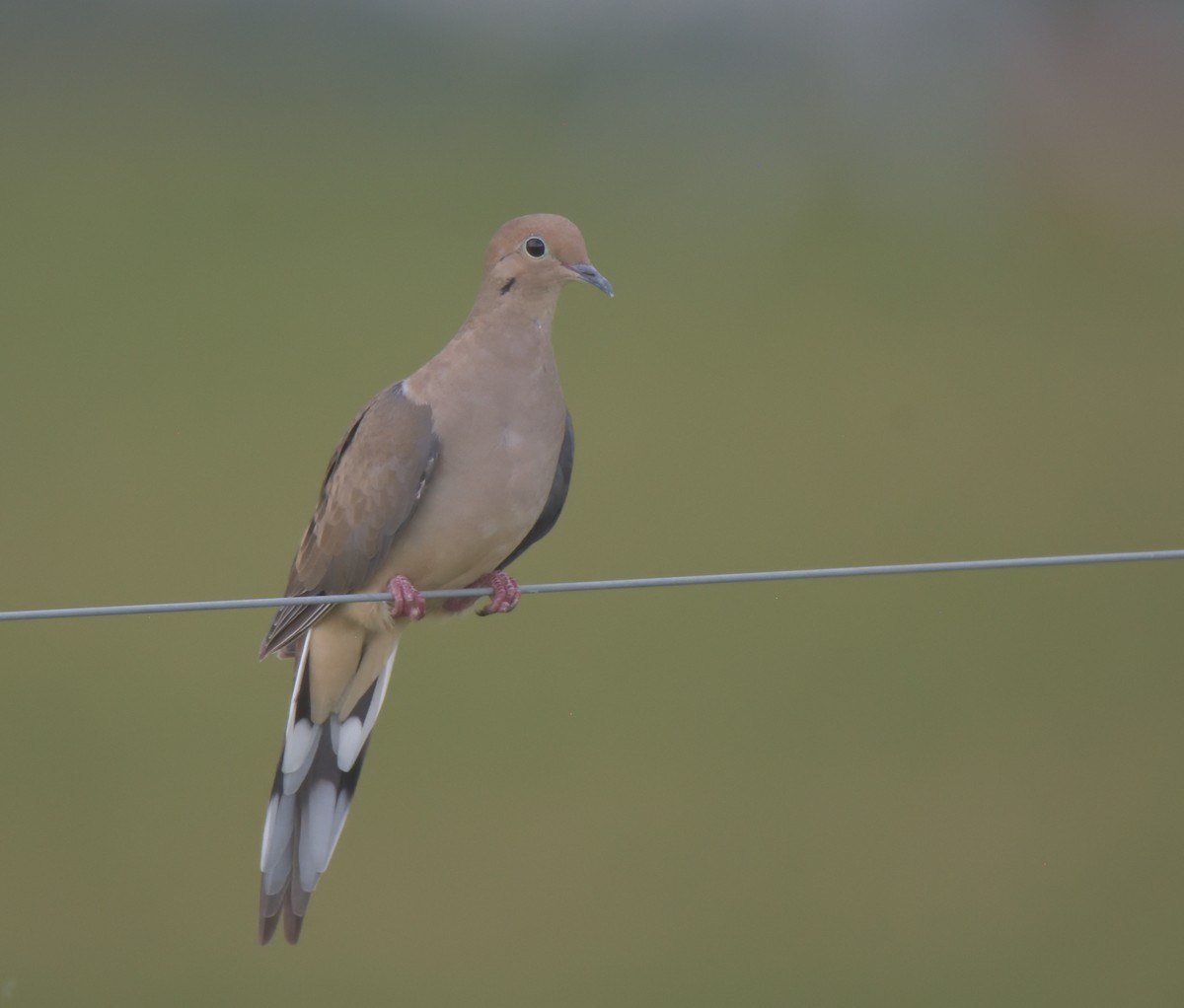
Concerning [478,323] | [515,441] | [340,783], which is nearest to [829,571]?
[515,441]

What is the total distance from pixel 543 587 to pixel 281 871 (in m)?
1.08

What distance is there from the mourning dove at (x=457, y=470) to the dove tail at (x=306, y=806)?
199 mm

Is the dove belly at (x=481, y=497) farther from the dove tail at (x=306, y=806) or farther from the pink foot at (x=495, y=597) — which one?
the dove tail at (x=306, y=806)

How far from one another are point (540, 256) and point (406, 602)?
56cm

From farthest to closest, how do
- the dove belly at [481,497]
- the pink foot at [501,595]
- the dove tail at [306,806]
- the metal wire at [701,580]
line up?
the dove tail at [306,806], the pink foot at [501,595], the dove belly at [481,497], the metal wire at [701,580]

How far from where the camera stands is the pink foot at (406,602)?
7.33 feet

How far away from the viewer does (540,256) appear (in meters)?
2.27

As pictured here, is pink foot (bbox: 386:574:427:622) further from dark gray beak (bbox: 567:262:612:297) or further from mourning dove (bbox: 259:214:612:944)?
dark gray beak (bbox: 567:262:612:297)

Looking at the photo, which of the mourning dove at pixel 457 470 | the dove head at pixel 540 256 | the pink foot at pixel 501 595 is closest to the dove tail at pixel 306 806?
the mourning dove at pixel 457 470

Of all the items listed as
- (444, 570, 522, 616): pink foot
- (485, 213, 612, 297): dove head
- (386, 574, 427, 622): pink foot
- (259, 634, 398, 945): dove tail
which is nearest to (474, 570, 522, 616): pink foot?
(444, 570, 522, 616): pink foot

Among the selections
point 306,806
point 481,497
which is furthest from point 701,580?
point 306,806

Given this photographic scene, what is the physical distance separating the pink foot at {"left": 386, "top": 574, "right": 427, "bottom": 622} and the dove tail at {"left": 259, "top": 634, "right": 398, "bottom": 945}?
325mm

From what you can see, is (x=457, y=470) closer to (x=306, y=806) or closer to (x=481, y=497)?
(x=481, y=497)

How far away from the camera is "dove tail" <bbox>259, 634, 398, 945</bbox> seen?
8.38 feet
